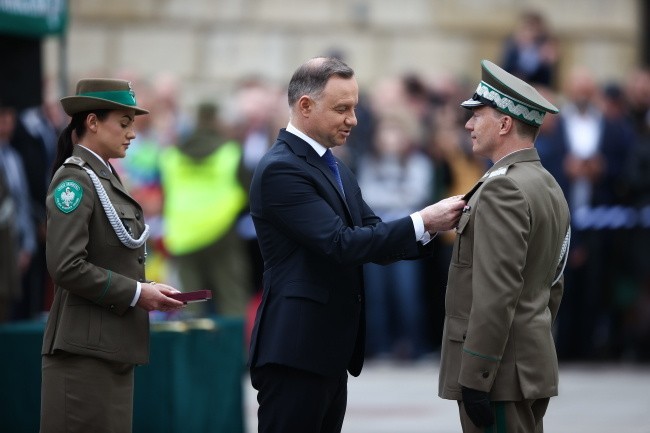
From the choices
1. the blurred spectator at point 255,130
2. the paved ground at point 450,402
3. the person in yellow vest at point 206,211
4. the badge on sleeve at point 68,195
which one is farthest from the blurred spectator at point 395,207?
the badge on sleeve at point 68,195

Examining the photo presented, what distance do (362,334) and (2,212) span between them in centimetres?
519

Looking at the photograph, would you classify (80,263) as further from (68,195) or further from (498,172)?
(498,172)

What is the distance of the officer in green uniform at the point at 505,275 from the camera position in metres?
5.85

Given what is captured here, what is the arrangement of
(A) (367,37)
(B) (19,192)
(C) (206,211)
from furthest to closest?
(A) (367,37) → (C) (206,211) → (B) (19,192)

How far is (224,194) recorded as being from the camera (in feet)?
42.9

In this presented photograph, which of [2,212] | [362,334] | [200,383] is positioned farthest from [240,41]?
[362,334]

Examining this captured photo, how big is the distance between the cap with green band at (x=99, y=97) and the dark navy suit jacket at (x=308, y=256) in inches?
28.3

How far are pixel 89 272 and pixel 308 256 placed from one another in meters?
0.92

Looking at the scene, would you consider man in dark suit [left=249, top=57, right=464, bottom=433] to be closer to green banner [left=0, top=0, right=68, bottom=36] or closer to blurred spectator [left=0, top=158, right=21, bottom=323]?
green banner [left=0, top=0, right=68, bottom=36]

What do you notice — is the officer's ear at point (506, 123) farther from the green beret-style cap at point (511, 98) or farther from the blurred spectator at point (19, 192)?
the blurred spectator at point (19, 192)

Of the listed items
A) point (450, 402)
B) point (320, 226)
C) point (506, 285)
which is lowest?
point (450, 402)

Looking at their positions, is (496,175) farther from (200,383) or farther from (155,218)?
(155,218)

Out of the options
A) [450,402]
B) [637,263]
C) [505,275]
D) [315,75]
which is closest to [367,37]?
[637,263]

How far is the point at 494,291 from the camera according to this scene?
583 cm
